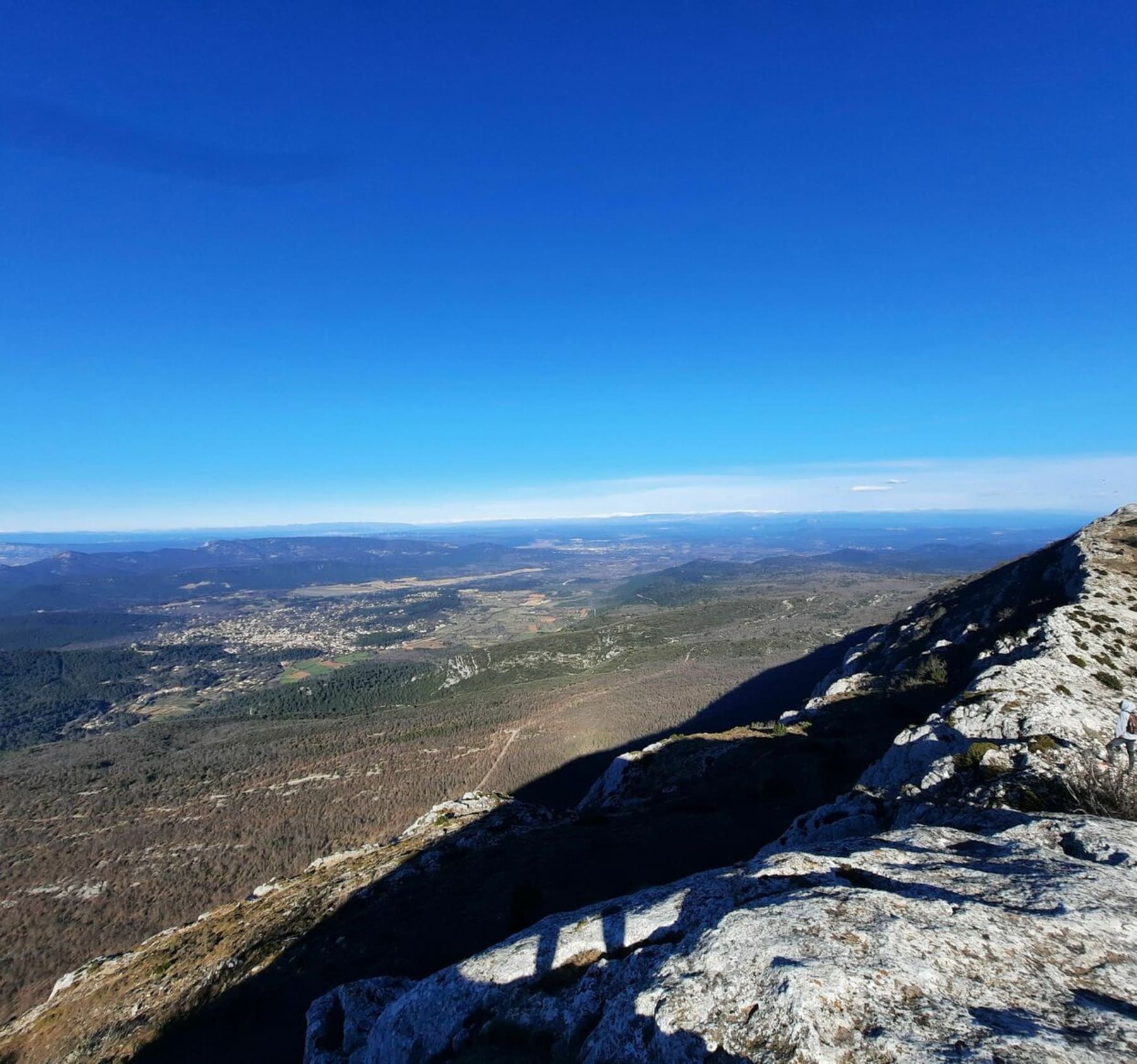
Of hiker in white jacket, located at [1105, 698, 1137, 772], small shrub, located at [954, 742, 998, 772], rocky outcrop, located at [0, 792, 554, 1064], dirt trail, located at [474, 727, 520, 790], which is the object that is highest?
hiker in white jacket, located at [1105, 698, 1137, 772]

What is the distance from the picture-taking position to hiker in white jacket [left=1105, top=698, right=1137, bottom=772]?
707 inches

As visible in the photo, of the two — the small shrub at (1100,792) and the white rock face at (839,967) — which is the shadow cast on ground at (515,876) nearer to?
the white rock face at (839,967)

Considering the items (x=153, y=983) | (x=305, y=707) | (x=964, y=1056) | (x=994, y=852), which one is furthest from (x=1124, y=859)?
(x=305, y=707)

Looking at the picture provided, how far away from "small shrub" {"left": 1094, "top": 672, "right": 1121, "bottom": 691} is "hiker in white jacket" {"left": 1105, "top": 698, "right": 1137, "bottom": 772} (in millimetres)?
9543

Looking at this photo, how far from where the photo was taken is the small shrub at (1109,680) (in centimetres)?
2848

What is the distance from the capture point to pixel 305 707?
120 meters

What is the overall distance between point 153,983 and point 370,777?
50.5 meters

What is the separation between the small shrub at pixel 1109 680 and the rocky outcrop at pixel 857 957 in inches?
445

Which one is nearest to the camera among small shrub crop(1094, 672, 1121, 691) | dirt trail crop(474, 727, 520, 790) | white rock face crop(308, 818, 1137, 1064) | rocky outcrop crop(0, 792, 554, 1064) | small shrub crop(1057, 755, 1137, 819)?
white rock face crop(308, 818, 1137, 1064)

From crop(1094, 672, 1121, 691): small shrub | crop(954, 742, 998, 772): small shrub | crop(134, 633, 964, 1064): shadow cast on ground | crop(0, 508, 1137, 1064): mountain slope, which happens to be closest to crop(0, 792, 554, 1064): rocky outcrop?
crop(0, 508, 1137, 1064): mountain slope

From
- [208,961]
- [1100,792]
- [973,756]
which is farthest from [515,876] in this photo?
[1100,792]

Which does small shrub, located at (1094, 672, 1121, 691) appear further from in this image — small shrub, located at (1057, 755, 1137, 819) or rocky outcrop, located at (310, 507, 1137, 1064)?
small shrub, located at (1057, 755, 1137, 819)

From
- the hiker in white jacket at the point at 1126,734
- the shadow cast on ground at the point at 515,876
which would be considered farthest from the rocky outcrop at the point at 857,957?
the shadow cast on ground at the point at 515,876

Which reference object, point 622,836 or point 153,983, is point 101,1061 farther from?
point 622,836
